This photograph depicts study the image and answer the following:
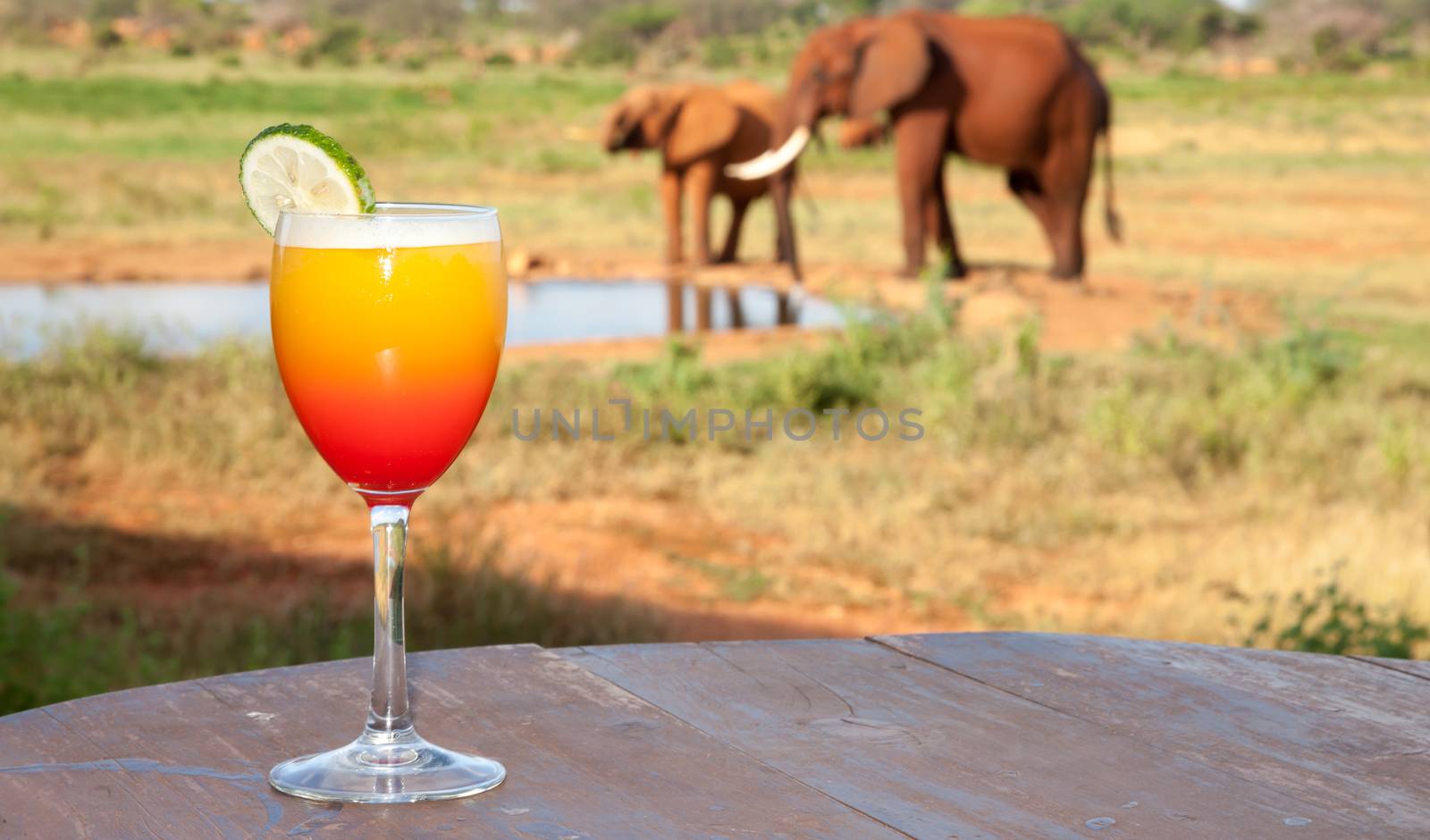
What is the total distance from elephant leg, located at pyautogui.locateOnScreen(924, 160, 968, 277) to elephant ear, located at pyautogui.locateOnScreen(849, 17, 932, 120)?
71 centimetres

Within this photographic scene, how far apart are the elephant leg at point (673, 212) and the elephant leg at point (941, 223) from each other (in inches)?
102

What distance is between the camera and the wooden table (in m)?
0.98

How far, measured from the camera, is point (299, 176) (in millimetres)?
1182

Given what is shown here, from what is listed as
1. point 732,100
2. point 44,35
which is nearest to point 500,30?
point 44,35

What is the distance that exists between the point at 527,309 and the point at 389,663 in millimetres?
10128

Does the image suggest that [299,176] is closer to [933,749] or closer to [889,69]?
[933,749]

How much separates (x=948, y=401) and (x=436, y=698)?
548cm

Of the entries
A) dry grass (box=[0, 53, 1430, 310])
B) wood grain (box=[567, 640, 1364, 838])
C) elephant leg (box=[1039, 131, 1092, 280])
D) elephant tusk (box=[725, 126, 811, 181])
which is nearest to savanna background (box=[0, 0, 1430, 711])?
elephant leg (box=[1039, 131, 1092, 280])

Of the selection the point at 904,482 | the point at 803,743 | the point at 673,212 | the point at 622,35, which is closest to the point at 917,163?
the point at 673,212

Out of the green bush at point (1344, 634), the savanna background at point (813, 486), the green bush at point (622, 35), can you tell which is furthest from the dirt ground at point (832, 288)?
the green bush at point (622, 35)

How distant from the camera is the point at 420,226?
42.7 inches

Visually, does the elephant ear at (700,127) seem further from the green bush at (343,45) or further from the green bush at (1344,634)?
the green bush at (343,45)

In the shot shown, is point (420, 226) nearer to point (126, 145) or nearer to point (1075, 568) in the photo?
point (1075, 568)

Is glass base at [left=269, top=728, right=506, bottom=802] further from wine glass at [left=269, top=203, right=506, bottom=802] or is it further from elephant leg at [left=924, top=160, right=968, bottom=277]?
elephant leg at [left=924, top=160, right=968, bottom=277]
